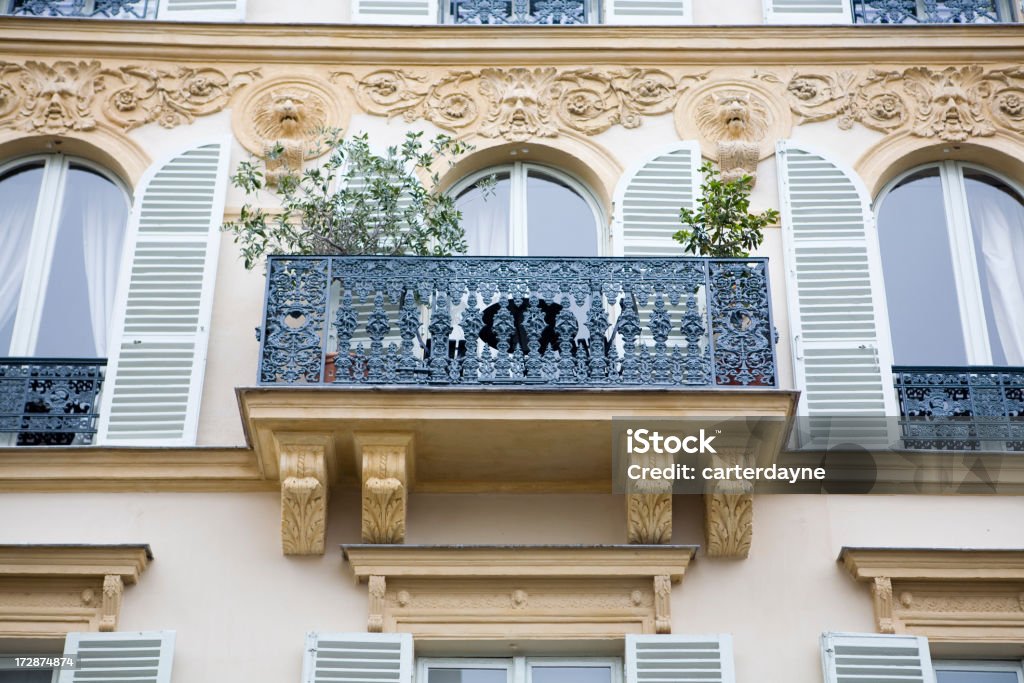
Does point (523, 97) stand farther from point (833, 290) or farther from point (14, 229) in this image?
point (14, 229)

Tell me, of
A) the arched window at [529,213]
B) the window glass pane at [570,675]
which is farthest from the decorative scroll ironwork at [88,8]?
the window glass pane at [570,675]

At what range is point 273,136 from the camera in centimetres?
1105

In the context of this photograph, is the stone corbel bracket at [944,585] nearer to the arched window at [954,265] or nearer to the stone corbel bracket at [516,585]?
the stone corbel bracket at [516,585]

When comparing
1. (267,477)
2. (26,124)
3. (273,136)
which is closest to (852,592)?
(267,477)

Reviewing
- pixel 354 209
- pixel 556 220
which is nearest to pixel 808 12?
pixel 556 220

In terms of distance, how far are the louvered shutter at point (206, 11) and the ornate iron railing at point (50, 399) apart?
2727 millimetres

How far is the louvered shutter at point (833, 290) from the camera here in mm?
9992

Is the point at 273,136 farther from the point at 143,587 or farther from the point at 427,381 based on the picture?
the point at 143,587

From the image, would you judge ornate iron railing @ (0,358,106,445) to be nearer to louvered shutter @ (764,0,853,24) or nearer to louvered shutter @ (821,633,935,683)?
louvered shutter @ (821,633,935,683)

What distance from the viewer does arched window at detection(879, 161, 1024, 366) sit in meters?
10.4

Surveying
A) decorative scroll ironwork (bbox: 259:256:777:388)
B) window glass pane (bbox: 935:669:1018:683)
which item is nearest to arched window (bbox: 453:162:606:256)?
decorative scroll ironwork (bbox: 259:256:777:388)

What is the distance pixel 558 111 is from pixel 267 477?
323 cm

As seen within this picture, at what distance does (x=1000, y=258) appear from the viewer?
1080 centimetres

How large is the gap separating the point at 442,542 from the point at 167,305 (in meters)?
2.27
